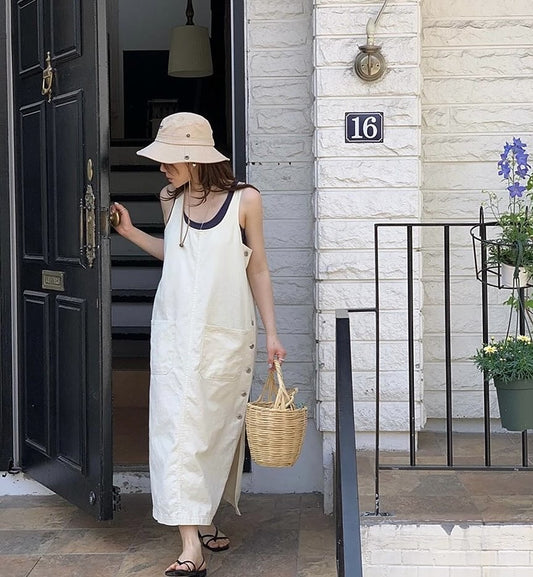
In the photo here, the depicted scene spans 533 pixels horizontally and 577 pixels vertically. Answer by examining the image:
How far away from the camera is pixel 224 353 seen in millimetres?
3896

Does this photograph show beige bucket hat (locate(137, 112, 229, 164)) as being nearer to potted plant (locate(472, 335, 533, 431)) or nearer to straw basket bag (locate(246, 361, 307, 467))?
straw basket bag (locate(246, 361, 307, 467))

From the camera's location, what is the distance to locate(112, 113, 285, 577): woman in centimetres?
386

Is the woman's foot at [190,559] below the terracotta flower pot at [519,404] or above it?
below

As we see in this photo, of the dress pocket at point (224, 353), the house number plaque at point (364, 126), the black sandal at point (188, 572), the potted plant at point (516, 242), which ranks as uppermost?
the house number plaque at point (364, 126)

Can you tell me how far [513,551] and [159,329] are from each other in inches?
57.9

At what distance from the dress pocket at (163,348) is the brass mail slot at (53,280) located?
648 mm

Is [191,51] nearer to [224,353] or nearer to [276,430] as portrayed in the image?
[224,353]

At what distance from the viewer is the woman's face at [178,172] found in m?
3.93

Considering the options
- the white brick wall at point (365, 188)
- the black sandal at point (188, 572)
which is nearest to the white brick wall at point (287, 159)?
the white brick wall at point (365, 188)

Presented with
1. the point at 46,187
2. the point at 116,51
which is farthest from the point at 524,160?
the point at 116,51

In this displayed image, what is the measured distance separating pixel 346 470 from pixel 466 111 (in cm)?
216

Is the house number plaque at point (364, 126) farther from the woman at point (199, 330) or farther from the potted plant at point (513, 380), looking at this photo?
the potted plant at point (513, 380)

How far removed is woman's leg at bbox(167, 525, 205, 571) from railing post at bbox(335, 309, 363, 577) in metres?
0.69

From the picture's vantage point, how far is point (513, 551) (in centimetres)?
371
